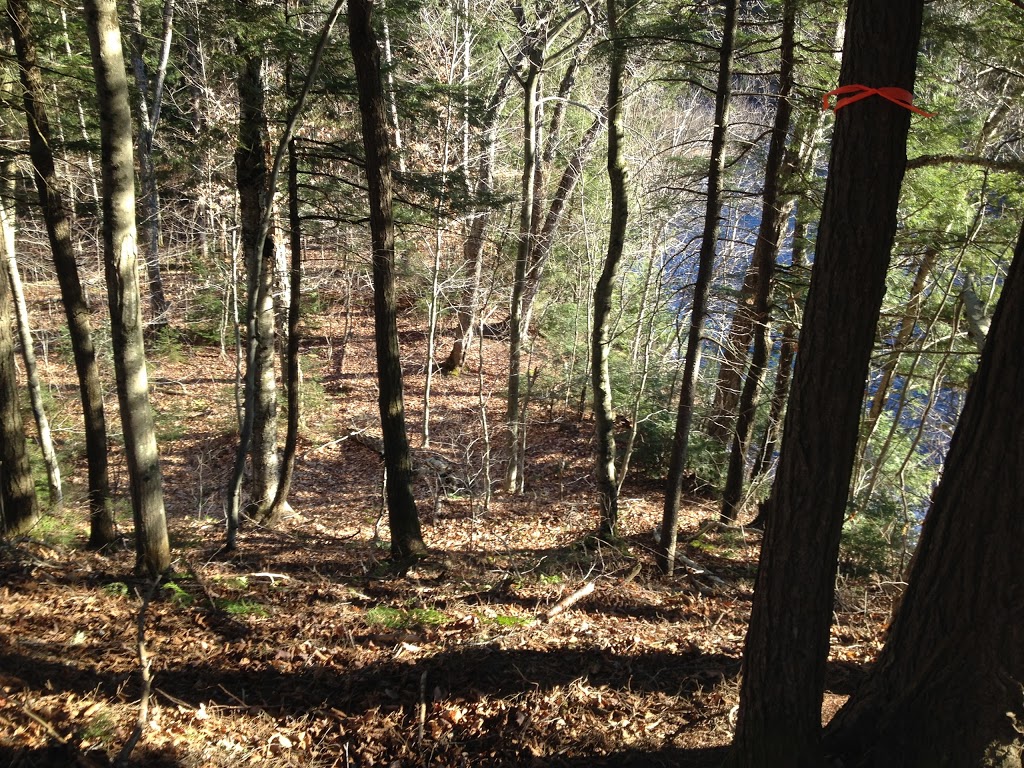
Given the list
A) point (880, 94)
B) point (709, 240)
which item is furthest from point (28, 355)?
point (880, 94)

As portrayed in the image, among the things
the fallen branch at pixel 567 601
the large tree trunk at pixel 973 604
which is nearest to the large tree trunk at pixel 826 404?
the large tree trunk at pixel 973 604

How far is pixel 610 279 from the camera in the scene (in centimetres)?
855

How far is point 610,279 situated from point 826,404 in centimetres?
562

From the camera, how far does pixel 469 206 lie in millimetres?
9891

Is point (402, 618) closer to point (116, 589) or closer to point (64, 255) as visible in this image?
Answer: point (116, 589)

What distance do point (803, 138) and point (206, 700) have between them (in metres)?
9.65

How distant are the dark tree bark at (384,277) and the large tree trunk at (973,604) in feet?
16.9

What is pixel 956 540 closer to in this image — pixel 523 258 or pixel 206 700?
pixel 206 700

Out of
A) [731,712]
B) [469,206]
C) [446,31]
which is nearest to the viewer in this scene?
[731,712]

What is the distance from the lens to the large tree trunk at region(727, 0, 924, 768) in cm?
304

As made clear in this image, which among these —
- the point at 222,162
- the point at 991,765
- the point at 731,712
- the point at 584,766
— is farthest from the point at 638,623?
the point at 222,162

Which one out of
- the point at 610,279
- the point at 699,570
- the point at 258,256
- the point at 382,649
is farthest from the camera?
the point at 610,279

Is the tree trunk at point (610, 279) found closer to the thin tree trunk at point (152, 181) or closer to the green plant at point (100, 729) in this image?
the green plant at point (100, 729)

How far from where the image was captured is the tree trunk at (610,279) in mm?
8336
